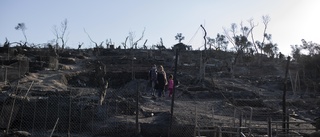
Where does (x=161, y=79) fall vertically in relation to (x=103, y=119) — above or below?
above

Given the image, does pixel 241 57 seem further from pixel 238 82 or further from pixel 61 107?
pixel 61 107

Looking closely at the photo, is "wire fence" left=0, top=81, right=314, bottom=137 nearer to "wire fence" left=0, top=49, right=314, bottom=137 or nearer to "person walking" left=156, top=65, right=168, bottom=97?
"wire fence" left=0, top=49, right=314, bottom=137

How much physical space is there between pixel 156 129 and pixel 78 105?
12.2 ft

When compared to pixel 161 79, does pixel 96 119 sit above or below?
below

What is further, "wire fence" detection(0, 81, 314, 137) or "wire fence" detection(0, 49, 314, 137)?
"wire fence" detection(0, 81, 314, 137)

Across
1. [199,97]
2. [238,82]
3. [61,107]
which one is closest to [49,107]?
[61,107]

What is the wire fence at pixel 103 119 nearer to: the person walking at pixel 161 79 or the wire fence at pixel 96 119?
the wire fence at pixel 96 119

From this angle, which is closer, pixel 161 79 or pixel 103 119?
pixel 103 119

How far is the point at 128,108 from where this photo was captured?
18.0 m

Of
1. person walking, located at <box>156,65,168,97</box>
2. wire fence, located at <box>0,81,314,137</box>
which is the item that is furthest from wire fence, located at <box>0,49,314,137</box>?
person walking, located at <box>156,65,168,97</box>

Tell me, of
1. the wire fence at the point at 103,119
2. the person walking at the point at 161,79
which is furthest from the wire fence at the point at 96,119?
A: the person walking at the point at 161,79

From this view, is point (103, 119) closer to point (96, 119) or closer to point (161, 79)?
point (96, 119)

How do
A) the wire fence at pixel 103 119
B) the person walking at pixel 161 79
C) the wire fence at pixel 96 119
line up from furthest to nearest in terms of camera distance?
the person walking at pixel 161 79 → the wire fence at pixel 96 119 → the wire fence at pixel 103 119

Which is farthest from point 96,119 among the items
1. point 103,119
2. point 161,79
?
point 161,79
